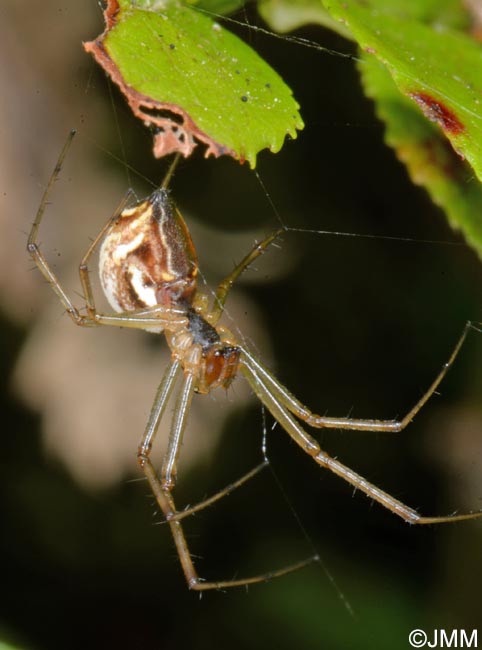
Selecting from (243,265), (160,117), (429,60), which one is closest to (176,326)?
(243,265)

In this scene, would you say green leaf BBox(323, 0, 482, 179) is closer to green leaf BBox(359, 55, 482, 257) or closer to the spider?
green leaf BBox(359, 55, 482, 257)

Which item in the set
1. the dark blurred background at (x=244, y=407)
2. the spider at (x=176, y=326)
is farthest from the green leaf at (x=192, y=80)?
the dark blurred background at (x=244, y=407)

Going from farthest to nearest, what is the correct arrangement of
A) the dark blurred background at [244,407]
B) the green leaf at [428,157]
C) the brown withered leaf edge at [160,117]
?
the dark blurred background at [244,407], the green leaf at [428,157], the brown withered leaf edge at [160,117]

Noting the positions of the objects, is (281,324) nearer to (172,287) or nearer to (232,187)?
(232,187)

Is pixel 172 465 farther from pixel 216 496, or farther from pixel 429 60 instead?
pixel 429 60

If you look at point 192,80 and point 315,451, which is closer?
point 192,80

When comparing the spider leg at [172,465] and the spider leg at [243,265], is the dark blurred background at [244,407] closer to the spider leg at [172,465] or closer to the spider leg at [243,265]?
the spider leg at [243,265]

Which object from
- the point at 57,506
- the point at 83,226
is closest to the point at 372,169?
the point at 83,226
